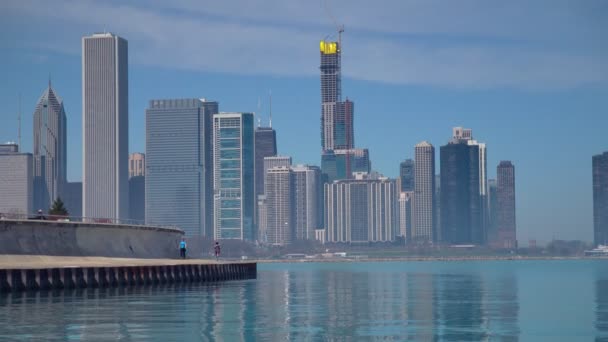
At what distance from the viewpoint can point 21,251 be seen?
262 feet

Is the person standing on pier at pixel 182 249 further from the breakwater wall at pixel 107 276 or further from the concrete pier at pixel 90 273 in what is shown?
the concrete pier at pixel 90 273

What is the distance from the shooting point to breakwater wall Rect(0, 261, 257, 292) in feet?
229

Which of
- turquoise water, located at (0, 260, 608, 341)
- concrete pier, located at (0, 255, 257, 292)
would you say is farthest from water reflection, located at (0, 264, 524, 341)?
concrete pier, located at (0, 255, 257, 292)

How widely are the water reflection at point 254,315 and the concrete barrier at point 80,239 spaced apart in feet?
29.8

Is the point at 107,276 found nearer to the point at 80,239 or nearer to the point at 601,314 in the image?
the point at 80,239

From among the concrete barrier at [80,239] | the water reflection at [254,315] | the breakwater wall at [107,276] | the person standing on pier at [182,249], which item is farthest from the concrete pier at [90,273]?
the person standing on pier at [182,249]

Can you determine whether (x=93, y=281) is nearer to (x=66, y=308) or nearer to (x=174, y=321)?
(x=66, y=308)

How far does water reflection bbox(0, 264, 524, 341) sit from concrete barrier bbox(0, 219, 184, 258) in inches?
358

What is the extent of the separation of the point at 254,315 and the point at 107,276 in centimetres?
2568

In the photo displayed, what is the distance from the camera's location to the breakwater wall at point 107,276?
69812 mm

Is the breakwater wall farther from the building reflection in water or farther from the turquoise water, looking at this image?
the building reflection in water

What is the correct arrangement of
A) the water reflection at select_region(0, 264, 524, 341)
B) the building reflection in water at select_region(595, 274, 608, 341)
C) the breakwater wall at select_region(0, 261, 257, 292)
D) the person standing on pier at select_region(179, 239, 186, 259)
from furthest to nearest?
the person standing on pier at select_region(179, 239, 186, 259)
the breakwater wall at select_region(0, 261, 257, 292)
the building reflection in water at select_region(595, 274, 608, 341)
the water reflection at select_region(0, 264, 524, 341)

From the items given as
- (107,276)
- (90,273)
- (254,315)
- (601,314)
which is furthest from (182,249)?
(601,314)

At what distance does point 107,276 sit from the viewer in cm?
7781
